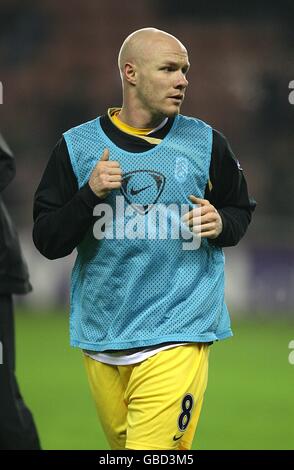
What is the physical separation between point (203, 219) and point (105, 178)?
1.27 feet

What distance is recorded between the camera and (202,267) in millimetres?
4297

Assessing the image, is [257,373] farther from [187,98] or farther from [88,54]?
[88,54]

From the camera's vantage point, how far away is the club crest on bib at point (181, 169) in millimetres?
4219

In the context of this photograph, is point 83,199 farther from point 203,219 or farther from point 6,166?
point 6,166

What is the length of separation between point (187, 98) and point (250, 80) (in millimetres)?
1114

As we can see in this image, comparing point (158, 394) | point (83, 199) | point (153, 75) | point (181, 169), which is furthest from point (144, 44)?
point (158, 394)

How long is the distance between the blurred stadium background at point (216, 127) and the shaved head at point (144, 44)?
298cm

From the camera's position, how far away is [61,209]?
4219 millimetres

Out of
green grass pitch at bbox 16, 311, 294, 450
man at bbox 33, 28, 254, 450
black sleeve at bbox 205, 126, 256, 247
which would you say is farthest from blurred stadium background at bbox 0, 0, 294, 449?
black sleeve at bbox 205, 126, 256, 247
